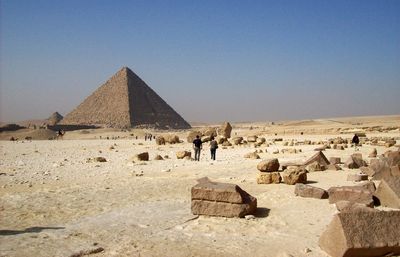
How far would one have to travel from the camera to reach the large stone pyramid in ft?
266

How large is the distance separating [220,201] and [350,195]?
185cm

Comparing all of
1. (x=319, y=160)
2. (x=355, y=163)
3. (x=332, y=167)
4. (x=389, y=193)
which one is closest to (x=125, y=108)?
(x=319, y=160)

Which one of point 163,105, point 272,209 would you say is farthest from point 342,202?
point 163,105

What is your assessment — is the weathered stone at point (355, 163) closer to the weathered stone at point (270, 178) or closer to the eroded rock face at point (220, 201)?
the weathered stone at point (270, 178)

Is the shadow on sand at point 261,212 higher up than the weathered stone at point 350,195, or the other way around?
the weathered stone at point 350,195

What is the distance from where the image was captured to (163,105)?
93562 millimetres

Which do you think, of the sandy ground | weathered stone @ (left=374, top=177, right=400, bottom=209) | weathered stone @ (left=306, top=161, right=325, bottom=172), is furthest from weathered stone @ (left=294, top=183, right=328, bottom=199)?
weathered stone @ (left=306, top=161, right=325, bottom=172)

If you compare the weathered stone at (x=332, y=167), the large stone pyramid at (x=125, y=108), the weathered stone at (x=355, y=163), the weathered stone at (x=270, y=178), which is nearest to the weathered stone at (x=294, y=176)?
the weathered stone at (x=270, y=178)

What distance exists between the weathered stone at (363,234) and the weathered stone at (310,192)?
2353 mm

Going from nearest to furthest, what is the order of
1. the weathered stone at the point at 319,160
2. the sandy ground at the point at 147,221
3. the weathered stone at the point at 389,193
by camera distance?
the sandy ground at the point at 147,221 < the weathered stone at the point at 389,193 < the weathered stone at the point at 319,160

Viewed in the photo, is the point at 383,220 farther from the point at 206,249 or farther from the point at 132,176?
the point at 132,176

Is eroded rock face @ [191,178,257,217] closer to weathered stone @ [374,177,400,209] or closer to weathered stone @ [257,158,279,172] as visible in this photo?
weathered stone @ [374,177,400,209]

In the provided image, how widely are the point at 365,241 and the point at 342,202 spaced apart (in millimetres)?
1717

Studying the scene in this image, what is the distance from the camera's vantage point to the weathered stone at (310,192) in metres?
6.56
